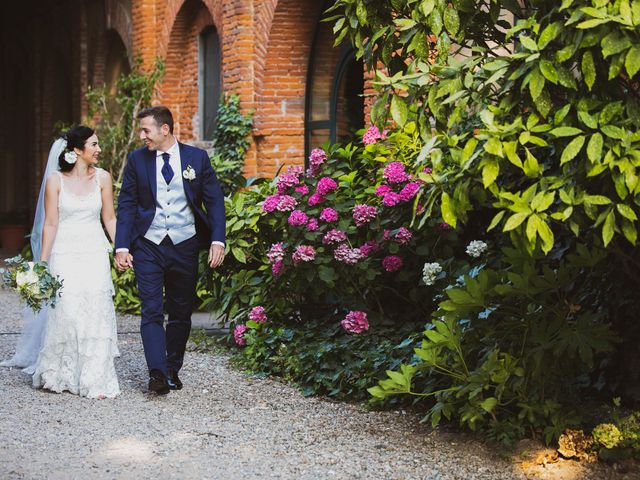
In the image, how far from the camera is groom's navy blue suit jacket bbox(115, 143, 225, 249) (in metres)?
6.41

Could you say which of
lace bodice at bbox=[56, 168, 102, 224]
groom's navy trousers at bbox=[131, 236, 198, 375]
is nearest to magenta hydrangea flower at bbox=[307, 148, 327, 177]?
groom's navy trousers at bbox=[131, 236, 198, 375]

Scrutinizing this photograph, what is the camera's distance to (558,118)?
3676 millimetres

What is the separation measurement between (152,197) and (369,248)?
146 cm

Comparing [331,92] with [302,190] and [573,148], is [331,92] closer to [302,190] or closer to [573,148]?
[302,190]

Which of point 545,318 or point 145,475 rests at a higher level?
point 545,318

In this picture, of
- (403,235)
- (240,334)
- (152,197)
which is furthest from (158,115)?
(240,334)

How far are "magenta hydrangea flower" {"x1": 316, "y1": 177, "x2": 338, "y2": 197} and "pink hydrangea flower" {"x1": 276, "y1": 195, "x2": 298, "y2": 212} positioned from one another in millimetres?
205

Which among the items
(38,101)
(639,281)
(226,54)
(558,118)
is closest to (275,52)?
(226,54)

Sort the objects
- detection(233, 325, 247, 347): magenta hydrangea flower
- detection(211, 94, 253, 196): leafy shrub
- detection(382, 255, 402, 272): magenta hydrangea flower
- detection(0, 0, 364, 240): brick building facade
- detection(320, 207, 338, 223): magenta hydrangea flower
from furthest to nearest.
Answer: detection(211, 94, 253, 196): leafy shrub → detection(0, 0, 364, 240): brick building facade → detection(233, 325, 247, 347): magenta hydrangea flower → detection(320, 207, 338, 223): magenta hydrangea flower → detection(382, 255, 402, 272): magenta hydrangea flower

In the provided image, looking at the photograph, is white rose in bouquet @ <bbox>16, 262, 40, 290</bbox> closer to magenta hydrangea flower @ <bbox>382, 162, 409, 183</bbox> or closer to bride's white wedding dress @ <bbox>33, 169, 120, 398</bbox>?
bride's white wedding dress @ <bbox>33, 169, 120, 398</bbox>

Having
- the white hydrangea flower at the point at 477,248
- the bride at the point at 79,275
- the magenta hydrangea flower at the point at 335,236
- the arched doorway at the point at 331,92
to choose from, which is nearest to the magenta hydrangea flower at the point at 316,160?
the magenta hydrangea flower at the point at 335,236

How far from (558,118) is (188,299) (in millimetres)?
3454

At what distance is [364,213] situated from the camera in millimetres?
6824

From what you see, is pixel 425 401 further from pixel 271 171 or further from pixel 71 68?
pixel 71 68
